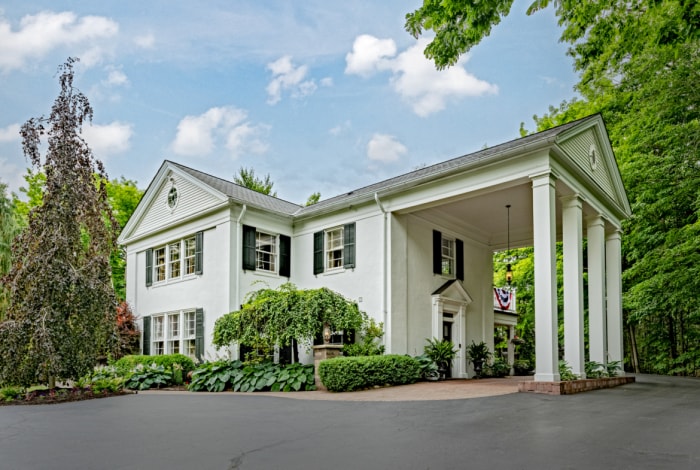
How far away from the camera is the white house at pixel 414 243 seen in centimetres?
1181

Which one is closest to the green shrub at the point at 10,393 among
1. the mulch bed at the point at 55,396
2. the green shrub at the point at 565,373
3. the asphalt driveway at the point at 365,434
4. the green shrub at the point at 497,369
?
the mulch bed at the point at 55,396

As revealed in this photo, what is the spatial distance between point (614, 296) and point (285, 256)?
9630mm

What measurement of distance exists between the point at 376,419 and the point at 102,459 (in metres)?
3.48

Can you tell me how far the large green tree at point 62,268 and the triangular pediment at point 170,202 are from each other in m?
4.24

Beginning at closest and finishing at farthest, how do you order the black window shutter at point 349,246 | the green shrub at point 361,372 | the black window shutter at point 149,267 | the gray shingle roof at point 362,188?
the green shrub at point 361,372 < the gray shingle roof at point 362,188 < the black window shutter at point 349,246 < the black window shutter at point 149,267

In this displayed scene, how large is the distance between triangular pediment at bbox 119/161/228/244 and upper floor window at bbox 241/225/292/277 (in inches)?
52.5

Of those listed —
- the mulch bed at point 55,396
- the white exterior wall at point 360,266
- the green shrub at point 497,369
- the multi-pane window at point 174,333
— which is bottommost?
the green shrub at point 497,369

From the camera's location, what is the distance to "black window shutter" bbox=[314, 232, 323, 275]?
15750 mm

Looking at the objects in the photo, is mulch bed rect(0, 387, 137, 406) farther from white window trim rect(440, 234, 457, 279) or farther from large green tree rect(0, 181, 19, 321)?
white window trim rect(440, 234, 457, 279)

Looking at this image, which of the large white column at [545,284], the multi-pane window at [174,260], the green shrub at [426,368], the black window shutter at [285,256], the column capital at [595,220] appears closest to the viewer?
the large white column at [545,284]

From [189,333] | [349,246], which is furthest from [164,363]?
[349,246]

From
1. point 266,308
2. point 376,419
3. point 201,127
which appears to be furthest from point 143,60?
→ point 376,419

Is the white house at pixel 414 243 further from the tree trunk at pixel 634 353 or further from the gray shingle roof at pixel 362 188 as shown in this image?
the tree trunk at pixel 634 353

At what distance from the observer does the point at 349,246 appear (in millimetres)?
14961
